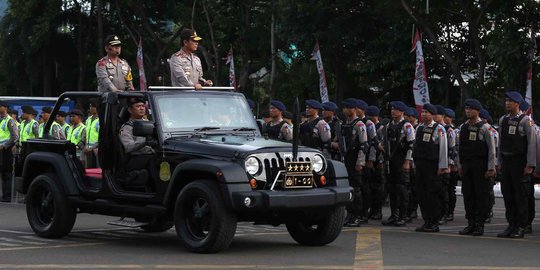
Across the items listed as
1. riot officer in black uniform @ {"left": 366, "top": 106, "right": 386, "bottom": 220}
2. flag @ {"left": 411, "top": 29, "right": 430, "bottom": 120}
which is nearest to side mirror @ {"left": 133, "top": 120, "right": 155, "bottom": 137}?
riot officer in black uniform @ {"left": 366, "top": 106, "right": 386, "bottom": 220}

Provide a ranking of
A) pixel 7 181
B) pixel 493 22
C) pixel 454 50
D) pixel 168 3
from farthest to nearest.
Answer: pixel 168 3, pixel 454 50, pixel 493 22, pixel 7 181

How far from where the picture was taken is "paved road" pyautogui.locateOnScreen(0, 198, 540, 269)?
12078mm

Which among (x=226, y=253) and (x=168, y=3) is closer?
(x=226, y=253)

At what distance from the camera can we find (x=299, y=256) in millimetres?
12859

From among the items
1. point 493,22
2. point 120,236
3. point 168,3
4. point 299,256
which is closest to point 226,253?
point 299,256

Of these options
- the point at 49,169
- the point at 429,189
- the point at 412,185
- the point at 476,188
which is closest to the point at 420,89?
the point at 412,185

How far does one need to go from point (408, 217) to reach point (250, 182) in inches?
265

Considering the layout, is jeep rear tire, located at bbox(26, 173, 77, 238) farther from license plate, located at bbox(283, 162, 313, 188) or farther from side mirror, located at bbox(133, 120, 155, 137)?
license plate, located at bbox(283, 162, 313, 188)

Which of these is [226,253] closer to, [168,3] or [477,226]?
[477,226]

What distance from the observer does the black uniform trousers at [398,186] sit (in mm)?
18266

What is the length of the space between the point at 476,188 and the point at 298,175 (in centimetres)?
423

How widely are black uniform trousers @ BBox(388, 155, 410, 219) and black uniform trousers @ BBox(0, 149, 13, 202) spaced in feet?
26.9

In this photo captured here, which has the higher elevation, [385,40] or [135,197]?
[385,40]

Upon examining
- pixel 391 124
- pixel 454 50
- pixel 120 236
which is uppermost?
pixel 454 50
